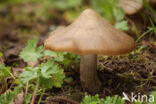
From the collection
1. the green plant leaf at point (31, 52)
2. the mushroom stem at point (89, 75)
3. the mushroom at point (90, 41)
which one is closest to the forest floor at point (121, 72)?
the mushroom stem at point (89, 75)

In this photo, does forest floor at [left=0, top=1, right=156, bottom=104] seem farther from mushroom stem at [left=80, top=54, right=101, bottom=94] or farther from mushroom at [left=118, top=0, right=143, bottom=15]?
mushroom at [left=118, top=0, right=143, bottom=15]

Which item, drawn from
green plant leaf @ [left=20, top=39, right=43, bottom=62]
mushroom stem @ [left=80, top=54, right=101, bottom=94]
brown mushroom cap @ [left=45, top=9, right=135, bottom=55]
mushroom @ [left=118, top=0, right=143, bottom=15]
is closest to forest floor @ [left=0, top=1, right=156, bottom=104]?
mushroom stem @ [left=80, top=54, right=101, bottom=94]

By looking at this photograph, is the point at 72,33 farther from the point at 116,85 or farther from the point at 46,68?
the point at 116,85

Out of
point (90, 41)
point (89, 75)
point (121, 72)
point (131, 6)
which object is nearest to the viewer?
point (90, 41)

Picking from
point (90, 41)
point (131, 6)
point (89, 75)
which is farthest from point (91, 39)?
point (131, 6)

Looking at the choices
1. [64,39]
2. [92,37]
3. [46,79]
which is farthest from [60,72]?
[92,37]

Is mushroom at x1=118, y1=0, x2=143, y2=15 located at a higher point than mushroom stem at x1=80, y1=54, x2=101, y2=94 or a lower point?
higher

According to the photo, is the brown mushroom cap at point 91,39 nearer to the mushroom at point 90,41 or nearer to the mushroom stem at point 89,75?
the mushroom at point 90,41

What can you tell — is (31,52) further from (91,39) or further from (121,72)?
(121,72)

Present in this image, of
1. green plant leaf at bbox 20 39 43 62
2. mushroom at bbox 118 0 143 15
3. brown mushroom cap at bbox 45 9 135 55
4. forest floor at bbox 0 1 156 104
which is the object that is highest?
mushroom at bbox 118 0 143 15
